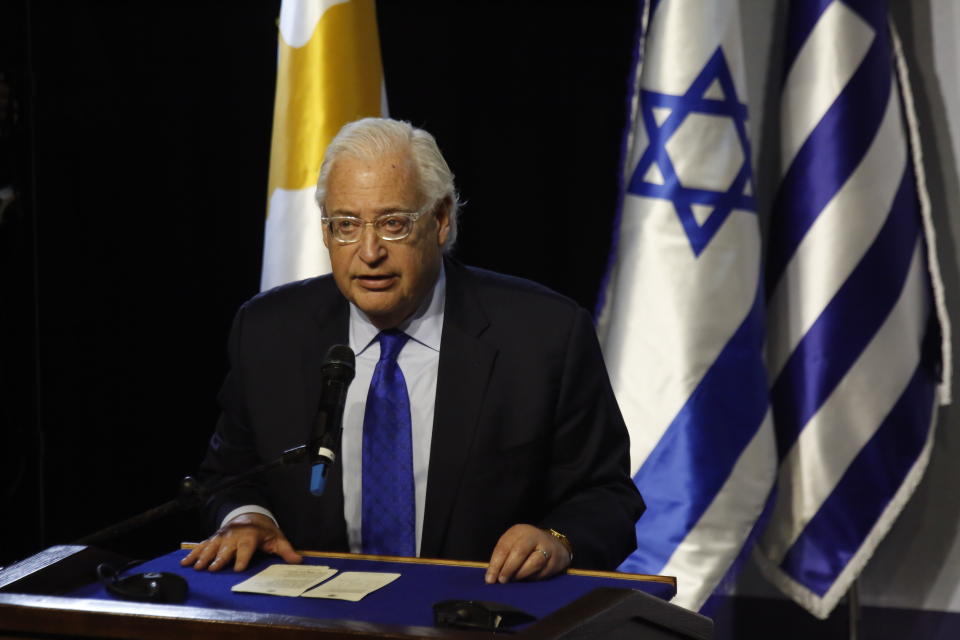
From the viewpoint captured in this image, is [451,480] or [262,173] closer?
[451,480]

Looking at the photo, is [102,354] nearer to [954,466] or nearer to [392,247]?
[392,247]

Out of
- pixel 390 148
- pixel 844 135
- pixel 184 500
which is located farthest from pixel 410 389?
pixel 844 135

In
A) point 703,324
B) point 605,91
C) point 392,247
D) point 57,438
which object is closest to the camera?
point 392,247

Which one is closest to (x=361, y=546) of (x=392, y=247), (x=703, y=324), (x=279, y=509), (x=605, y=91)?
(x=279, y=509)

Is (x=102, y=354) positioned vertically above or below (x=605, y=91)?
below

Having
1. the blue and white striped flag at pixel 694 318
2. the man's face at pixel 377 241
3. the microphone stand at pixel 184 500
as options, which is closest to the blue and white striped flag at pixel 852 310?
the blue and white striped flag at pixel 694 318

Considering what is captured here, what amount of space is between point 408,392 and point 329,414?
0.56m

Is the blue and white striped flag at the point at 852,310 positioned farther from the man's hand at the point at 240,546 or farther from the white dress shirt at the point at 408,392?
the man's hand at the point at 240,546

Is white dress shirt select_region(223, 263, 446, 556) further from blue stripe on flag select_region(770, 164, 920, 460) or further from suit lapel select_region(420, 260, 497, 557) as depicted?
blue stripe on flag select_region(770, 164, 920, 460)

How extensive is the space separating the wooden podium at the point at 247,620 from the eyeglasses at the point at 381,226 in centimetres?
69

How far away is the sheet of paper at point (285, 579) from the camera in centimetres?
156

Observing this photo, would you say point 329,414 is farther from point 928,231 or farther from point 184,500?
point 928,231

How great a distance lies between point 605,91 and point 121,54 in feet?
5.10

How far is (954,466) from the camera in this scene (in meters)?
3.66
